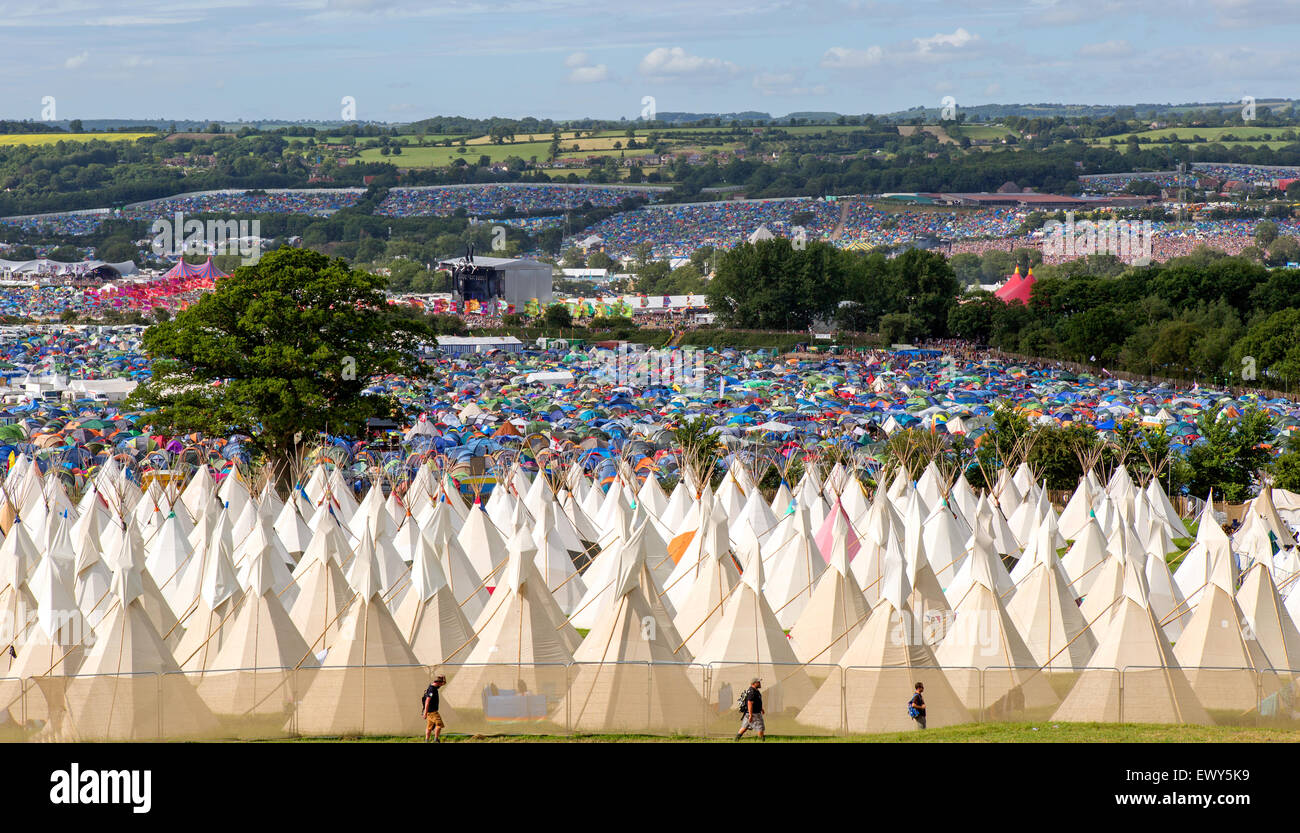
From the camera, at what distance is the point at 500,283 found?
148 meters

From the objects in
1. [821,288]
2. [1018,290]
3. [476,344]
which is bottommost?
[476,344]

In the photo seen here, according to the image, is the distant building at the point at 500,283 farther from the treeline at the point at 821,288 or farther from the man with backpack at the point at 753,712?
the man with backpack at the point at 753,712

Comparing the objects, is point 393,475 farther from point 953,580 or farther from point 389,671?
point 389,671

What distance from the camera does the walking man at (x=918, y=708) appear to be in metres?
20.8

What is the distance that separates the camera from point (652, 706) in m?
21.1

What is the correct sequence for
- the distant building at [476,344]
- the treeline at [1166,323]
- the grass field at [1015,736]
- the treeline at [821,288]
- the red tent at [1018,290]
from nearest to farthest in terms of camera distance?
the grass field at [1015,736], the treeline at [1166,323], the distant building at [476,344], the treeline at [821,288], the red tent at [1018,290]

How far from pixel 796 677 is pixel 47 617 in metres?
13.3

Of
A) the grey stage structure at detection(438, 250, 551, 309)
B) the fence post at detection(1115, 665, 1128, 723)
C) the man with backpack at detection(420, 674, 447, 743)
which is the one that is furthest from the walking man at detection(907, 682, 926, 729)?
the grey stage structure at detection(438, 250, 551, 309)

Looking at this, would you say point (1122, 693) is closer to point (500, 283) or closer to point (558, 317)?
point (558, 317)

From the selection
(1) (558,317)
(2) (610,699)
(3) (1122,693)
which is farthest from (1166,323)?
(2) (610,699)

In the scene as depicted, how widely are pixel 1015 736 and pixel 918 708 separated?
1360mm

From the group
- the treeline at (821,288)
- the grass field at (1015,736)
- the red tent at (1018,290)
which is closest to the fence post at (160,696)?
the grass field at (1015,736)

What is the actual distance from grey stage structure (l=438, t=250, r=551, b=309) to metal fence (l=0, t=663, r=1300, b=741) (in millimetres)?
125064

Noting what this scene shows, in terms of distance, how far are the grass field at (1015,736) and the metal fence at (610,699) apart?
0.30 m
